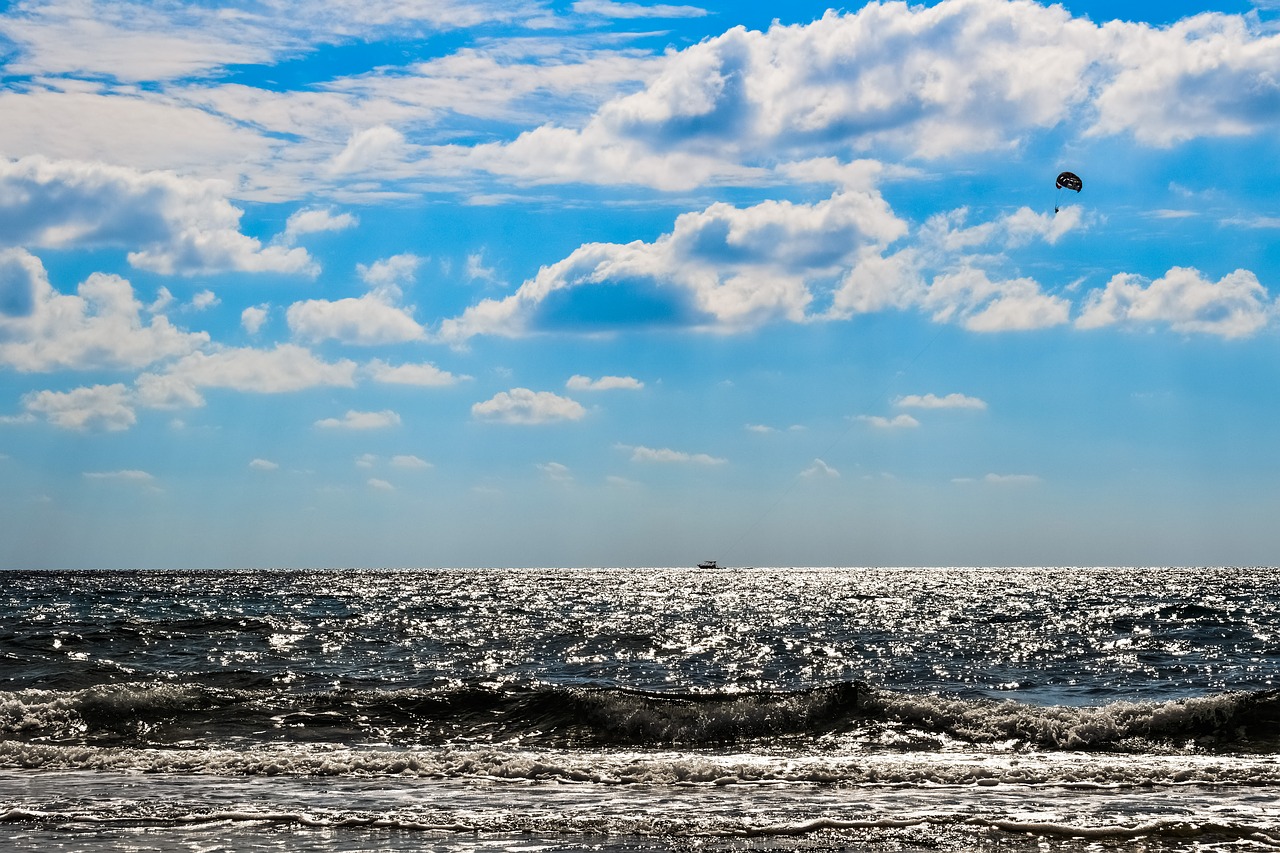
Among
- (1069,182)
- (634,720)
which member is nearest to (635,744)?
(634,720)

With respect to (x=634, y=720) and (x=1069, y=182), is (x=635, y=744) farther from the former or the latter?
(x=1069, y=182)

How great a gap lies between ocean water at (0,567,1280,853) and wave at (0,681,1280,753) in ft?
0.29

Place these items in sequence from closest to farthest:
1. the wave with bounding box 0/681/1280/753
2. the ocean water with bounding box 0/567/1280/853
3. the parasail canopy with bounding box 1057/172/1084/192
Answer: the ocean water with bounding box 0/567/1280/853
the wave with bounding box 0/681/1280/753
the parasail canopy with bounding box 1057/172/1084/192

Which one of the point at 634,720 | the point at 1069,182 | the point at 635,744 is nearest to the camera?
the point at 635,744

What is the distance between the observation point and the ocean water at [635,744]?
14.7 metres

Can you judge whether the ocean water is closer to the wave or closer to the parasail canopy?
the wave

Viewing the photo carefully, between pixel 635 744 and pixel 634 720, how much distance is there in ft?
4.38

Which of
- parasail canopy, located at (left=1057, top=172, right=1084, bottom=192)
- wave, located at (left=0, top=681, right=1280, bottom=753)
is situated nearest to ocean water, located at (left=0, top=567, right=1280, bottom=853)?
wave, located at (left=0, top=681, right=1280, bottom=753)

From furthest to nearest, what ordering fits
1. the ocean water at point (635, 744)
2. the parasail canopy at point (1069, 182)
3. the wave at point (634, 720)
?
the parasail canopy at point (1069, 182), the wave at point (634, 720), the ocean water at point (635, 744)

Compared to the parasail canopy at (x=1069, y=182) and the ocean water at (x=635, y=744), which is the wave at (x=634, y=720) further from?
the parasail canopy at (x=1069, y=182)

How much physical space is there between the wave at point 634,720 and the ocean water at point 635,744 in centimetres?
9

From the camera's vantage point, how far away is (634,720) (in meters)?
24.5

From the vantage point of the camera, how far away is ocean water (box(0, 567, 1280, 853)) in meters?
14.7

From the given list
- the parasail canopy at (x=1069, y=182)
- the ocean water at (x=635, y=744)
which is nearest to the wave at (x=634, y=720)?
the ocean water at (x=635, y=744)
